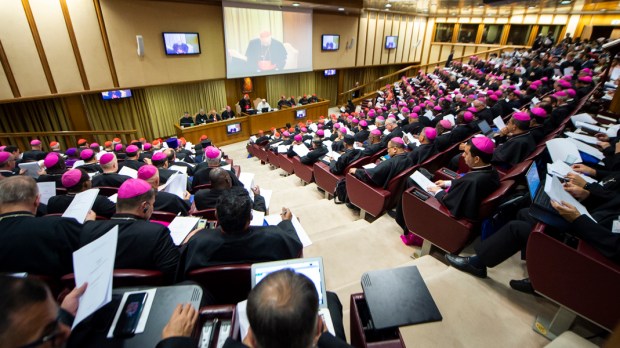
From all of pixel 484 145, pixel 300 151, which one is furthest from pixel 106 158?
pixel 484 145

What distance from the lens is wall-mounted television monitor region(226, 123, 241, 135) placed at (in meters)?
10.7

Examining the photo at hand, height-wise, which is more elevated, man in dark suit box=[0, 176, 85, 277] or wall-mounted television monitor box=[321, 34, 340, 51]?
wall-mounted television monitor box=[321, 34, 340, 51]

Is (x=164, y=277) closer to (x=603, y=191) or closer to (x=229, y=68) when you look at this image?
(x=603, y=191)

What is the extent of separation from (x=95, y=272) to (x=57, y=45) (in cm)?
854

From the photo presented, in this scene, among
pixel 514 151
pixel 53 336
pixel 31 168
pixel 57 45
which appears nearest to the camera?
pixel 53 336

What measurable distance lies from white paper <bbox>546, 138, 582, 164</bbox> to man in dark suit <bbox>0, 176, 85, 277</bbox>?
463cm

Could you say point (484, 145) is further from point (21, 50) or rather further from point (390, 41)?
point (390, 41)

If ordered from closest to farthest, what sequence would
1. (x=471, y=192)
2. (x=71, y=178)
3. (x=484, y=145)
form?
(x=471, y=192) < (x=484, y=145) < (x=71, y=178)

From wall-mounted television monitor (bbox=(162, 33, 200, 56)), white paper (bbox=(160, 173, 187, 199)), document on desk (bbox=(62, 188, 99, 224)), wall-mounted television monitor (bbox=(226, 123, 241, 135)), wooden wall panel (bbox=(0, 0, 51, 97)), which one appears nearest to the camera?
document on desk (bbox=(62, 188, 99, 224))

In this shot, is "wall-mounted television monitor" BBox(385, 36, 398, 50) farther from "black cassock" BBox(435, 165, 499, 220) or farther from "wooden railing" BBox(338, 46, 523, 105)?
"black cassock" BBox(435, 165, 499, 220)

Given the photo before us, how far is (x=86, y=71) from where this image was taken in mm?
7355

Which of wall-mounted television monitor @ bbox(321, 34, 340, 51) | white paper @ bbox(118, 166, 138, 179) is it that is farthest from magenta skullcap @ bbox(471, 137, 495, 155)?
wall-mounted television monitor @ bbox(321, 34, 340, 51)

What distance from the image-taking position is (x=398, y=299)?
1.44 m

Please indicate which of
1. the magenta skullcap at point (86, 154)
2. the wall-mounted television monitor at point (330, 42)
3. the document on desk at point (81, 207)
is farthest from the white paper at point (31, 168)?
the wall-mounted television monitor at point (330, 42)
